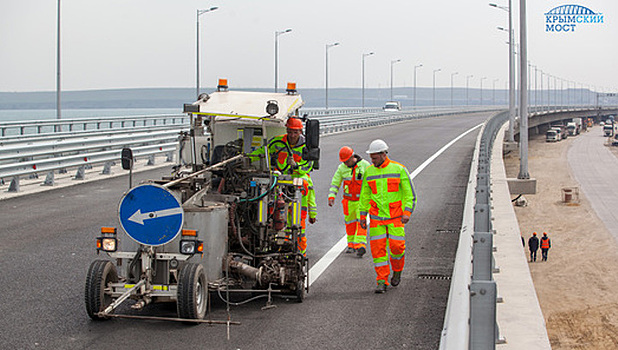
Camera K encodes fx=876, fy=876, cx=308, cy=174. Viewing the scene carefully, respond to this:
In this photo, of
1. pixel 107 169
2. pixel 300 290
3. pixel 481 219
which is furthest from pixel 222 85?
pixel 107 169

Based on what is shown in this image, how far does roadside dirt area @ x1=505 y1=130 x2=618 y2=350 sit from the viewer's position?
15095 mm

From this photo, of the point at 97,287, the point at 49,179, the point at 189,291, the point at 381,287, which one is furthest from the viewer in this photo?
the point at 49,179

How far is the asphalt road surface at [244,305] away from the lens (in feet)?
23.5

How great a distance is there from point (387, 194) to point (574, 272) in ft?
50.1

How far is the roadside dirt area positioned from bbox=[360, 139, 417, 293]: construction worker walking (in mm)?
5252

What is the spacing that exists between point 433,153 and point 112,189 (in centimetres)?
1518

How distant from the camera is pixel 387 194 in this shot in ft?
30.8

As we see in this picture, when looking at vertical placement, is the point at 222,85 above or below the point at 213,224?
above

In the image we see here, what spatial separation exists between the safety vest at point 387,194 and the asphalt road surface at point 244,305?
0.76 meters

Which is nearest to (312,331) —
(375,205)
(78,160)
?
(375,205)

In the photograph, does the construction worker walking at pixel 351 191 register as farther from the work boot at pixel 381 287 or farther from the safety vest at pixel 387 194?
the work boot at pixel 381 287

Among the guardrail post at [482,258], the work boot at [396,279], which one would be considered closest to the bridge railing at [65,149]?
the work boot at [396,279]

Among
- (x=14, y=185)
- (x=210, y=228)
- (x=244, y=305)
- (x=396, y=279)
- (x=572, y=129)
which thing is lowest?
(x=244, y=305)

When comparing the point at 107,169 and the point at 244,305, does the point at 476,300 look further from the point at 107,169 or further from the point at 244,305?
the point at 107,169
